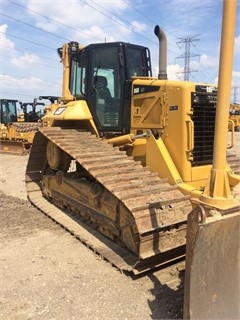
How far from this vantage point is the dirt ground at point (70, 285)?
124 inches

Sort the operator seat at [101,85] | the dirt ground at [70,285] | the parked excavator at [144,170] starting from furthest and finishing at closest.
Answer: the operator seat at [101,85], the dirt ground at [70,285], the parked excavator at [144,170]

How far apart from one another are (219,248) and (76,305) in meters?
1.42

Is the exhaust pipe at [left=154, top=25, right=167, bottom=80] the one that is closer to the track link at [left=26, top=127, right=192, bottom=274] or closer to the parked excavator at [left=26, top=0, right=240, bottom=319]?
the parked excavator at [left=26, top=0, right=240, bottom=319]

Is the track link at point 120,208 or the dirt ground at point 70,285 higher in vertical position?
the track link at point 120,208

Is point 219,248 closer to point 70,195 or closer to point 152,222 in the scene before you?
point 152,222

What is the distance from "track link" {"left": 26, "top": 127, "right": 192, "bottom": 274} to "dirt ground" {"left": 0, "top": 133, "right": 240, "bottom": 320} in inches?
7.2

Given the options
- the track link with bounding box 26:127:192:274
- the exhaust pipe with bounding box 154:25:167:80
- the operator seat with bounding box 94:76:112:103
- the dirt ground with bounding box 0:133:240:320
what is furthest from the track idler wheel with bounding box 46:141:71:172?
the exhaust pipe with bounding box 154:25:167:80

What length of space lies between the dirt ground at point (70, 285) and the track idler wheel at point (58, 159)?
4.18 feet

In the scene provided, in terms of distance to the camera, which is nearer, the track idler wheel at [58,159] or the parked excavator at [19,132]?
the track idler wheel at [58,159]

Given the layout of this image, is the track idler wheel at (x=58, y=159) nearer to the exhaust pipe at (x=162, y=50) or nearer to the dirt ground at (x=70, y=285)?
the dirt ground at (x=70, y=285)

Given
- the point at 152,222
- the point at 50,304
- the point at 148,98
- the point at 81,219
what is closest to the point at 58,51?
the point at 148,98

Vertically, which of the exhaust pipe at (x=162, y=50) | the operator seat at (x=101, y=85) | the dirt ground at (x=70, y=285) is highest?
the exhaust pipe at (x=162, y=50)

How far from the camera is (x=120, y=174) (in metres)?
4.31

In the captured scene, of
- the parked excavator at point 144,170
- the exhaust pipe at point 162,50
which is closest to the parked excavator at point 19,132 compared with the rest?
the parked excavator at point 144,170
